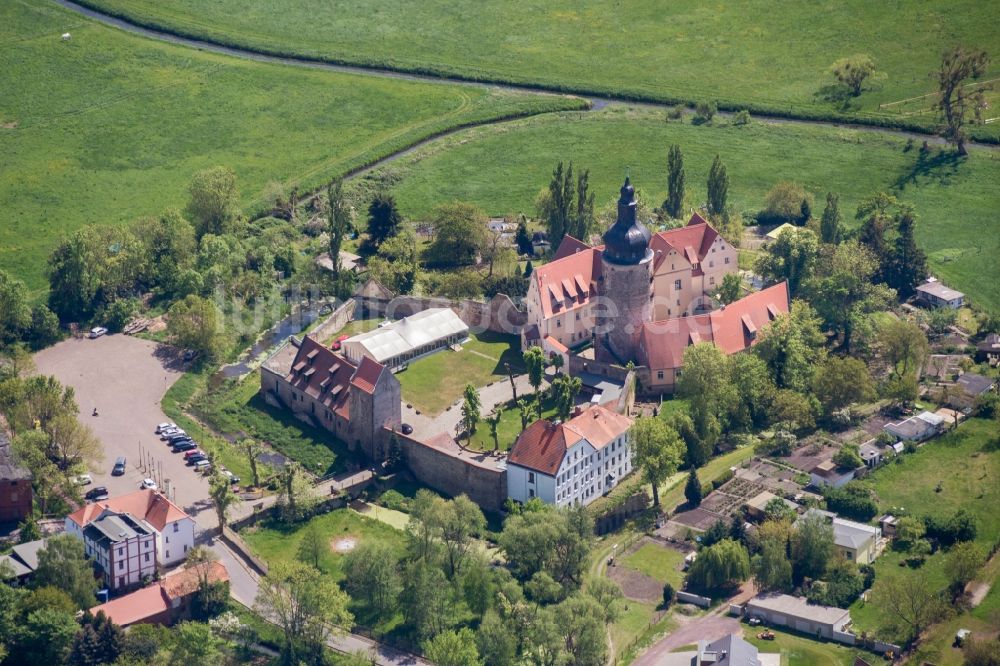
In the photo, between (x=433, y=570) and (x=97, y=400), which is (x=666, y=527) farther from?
(x=97, y=400)

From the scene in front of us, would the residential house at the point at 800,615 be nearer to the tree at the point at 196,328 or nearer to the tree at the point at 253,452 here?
the tree at the point at 253,452

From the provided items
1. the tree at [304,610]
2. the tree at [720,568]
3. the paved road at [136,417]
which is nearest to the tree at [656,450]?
the tree at [720,568]

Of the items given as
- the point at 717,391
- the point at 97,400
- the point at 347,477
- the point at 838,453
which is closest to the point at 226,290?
the point at 97,400

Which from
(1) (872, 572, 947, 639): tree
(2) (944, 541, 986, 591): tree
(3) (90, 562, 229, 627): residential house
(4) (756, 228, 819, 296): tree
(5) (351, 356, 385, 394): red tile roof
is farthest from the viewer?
(4) (756, 228, 819, 296): tree

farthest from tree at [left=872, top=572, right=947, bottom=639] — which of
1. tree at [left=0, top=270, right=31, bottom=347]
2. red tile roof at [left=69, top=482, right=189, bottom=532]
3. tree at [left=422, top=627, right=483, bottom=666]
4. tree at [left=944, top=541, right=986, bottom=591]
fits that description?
tree at [left=0, top=270, right=31, bottom=347]

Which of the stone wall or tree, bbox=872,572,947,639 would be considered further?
the stone wall

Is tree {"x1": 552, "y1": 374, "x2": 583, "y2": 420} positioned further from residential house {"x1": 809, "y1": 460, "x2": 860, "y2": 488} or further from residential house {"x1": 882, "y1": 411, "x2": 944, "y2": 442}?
residential house {"x1": 882, "y1": 411, "x2": 944, "y2": 442}

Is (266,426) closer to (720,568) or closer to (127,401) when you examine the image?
(127,401)
